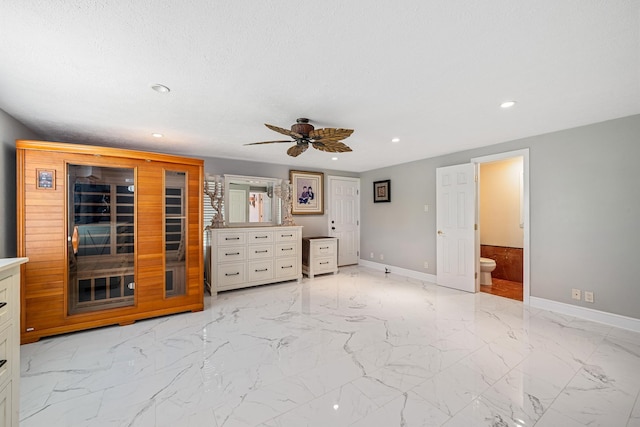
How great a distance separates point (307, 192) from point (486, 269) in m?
3.52

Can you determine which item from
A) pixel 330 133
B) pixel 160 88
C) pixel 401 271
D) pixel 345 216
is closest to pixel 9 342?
pixel 160 88

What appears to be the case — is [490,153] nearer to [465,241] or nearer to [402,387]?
[465,241]

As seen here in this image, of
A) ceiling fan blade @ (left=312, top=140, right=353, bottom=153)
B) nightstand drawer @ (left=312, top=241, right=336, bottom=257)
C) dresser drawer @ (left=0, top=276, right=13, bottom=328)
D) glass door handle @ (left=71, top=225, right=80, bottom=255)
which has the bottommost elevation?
nightstand drawer @ (left=312, top=241, right=336, bottom=257)

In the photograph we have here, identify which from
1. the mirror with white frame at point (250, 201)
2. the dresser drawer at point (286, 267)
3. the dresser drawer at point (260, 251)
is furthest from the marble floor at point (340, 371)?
the mirror with white frame at point (250, 201)

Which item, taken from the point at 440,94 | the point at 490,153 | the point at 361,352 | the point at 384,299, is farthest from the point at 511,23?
the point at 384,299

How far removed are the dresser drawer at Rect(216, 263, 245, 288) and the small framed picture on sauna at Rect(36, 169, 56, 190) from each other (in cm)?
208

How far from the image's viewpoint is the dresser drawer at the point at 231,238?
4.02 m

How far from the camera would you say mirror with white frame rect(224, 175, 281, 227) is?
4.56 meters

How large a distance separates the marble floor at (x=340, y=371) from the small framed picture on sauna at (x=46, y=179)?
150 centimetres

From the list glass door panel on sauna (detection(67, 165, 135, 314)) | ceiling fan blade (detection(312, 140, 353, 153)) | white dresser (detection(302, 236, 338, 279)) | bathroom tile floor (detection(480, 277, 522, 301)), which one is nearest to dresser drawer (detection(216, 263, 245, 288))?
glass door panel on sauna (detection(67, 165, 135, 314))

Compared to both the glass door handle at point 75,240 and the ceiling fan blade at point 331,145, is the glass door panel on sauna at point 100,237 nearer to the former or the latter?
the glass door handle at point 75,240

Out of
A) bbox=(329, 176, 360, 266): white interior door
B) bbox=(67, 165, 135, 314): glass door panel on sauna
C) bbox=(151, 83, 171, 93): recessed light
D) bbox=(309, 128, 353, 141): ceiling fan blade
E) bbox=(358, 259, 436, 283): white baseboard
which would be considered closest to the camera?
bbox=(151, 83, 171, 93): recessed light

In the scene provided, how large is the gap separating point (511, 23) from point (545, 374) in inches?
94.2

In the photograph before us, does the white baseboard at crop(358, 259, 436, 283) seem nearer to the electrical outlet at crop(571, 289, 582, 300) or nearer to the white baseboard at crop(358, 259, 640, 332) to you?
the white baseboard at crop(358, 259, 640, 332)
